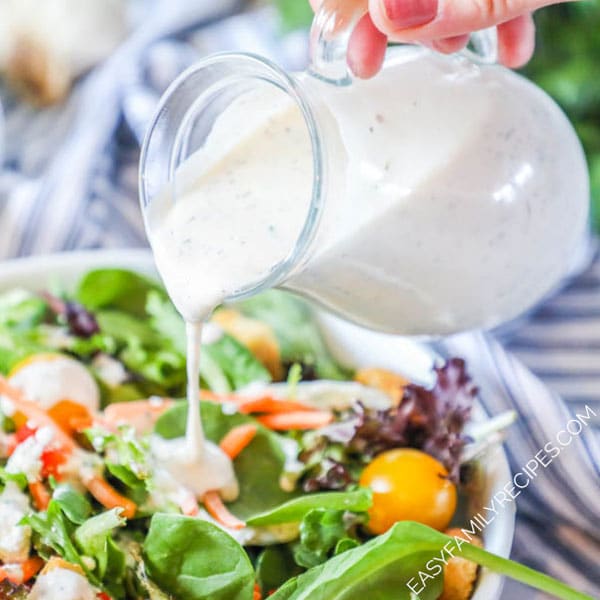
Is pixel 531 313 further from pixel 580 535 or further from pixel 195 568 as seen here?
pixel 195 568

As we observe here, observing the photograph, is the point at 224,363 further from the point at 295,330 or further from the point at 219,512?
the point at 219,512

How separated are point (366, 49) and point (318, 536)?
0.62m

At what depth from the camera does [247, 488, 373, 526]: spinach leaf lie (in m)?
1.35

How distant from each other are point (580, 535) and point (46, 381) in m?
0.86

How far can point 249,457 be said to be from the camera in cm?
151

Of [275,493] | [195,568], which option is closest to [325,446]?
[275,493]

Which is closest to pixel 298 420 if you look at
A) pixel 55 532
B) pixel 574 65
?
pixel 55 532

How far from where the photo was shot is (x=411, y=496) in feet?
4.59

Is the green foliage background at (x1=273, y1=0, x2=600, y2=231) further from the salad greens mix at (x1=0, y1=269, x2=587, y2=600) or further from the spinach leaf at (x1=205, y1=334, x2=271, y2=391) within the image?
the spinach leaf at (x1=205, y1=334, x2=271, y2=391)

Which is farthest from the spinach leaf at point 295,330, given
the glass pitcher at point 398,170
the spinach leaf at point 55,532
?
the spinach leaf at point 55,532

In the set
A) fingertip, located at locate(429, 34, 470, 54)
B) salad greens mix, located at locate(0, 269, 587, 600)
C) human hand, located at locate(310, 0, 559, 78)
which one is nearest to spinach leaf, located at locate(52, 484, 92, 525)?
salad greens mix, located at locate(0, 269, 587, 600)

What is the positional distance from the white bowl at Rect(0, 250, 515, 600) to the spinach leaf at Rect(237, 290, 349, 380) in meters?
0.03

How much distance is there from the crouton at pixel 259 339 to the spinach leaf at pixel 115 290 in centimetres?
15

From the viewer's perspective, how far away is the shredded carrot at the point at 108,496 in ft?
4.45
